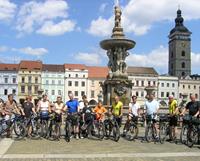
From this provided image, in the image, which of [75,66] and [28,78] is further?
[75,66]

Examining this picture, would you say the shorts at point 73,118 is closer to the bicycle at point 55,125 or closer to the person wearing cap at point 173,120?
the bicycle at point 55,125

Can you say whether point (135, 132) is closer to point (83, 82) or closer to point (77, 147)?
point (77, 147)

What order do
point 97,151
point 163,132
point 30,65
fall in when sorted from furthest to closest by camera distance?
point 30,65, point 163,132, point 97,151

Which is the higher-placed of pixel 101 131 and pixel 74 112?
pixel 74 112

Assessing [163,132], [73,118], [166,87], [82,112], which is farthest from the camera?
[166,87]

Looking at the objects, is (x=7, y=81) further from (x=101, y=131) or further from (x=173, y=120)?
(x=173, y=120)

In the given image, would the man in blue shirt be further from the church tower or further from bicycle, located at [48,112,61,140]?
the church tower

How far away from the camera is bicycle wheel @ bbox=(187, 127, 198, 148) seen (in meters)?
14.2

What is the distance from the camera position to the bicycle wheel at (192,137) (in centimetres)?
1424

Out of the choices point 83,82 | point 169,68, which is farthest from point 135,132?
point 169,68

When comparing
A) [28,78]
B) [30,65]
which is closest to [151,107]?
[28,78]

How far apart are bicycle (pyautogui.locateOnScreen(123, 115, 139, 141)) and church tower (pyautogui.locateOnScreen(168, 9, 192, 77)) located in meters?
122

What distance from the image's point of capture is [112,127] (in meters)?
16.2

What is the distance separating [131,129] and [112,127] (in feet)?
2.79
